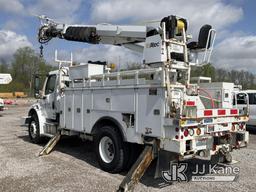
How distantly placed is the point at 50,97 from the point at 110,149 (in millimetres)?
3717

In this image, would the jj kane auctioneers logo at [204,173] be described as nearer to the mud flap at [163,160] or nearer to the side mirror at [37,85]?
the mud flap at [163,160]

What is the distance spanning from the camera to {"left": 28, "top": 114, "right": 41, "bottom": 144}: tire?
34.7ft

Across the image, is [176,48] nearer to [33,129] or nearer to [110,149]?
[110,149]

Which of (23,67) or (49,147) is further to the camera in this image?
(23,67)

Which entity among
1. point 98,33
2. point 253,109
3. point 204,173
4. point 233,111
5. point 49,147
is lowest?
point 204,173

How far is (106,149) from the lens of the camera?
739 centimetres

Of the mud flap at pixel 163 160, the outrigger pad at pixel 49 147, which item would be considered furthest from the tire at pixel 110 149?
the outrigger pad at pixel 49 147

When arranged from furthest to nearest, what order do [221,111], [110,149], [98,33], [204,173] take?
[98,33] → [110,149] → [204,173] → [221,111]

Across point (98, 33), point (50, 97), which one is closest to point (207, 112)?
point (98, 33)

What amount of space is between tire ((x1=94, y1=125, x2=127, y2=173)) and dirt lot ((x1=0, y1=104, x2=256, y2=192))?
7.3 inches

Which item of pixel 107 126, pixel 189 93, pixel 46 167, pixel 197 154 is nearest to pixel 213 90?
pixel 189 93

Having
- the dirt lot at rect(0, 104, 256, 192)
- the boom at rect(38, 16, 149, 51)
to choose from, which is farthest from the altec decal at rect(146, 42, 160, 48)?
the dirt lot at rect(0, 104, 256, 192)

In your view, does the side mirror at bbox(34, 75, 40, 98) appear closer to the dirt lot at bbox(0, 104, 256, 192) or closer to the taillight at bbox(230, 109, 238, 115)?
the dirt lot at bbox(0, 104, 256, 192)

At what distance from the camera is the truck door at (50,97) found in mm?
10031
